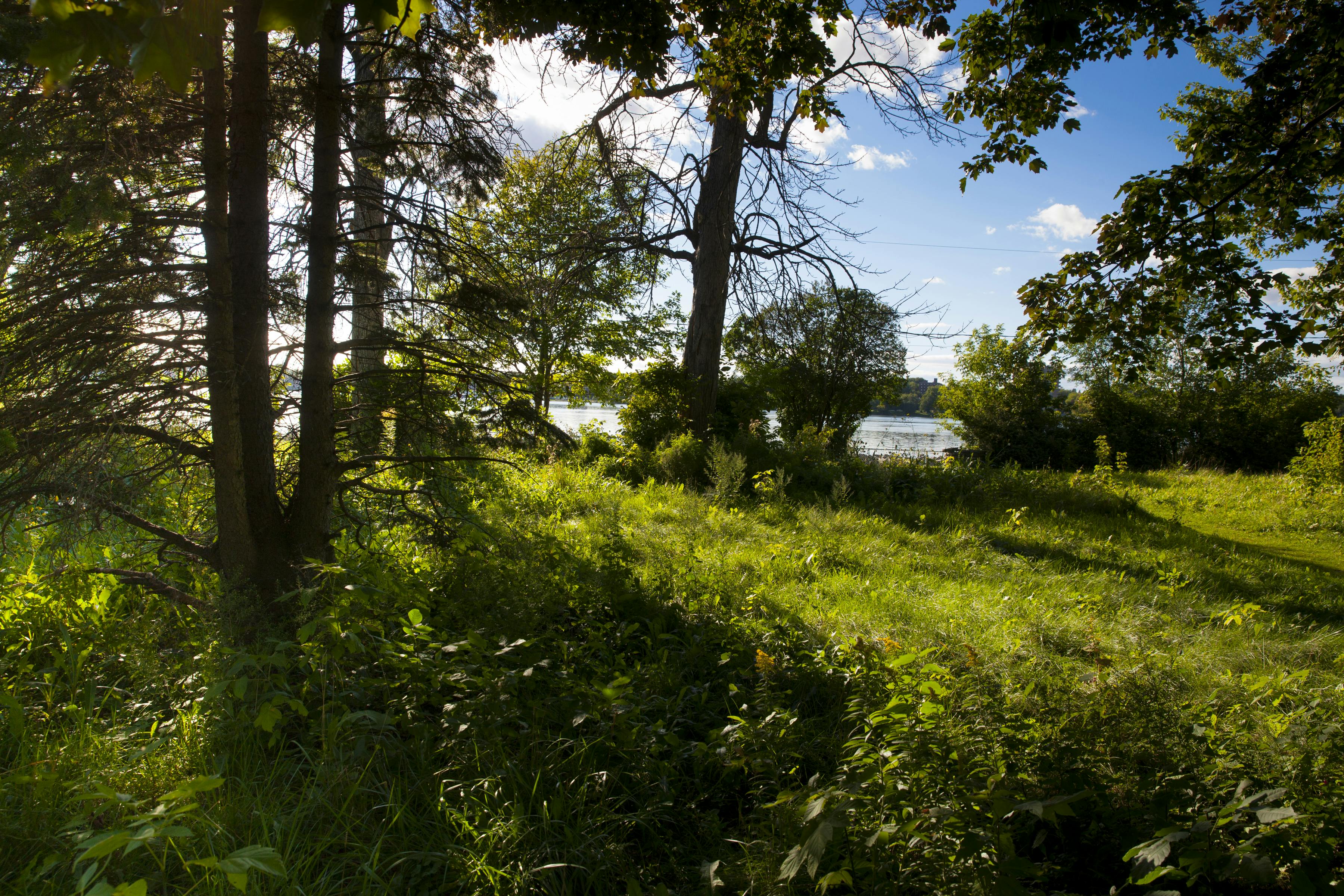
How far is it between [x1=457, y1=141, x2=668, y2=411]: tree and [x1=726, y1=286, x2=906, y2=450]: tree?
2078 mm

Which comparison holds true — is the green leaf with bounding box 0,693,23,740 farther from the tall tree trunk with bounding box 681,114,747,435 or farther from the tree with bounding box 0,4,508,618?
the tall tree trunk with bounding box 681,114,747,435

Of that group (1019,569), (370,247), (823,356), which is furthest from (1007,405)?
(370,247)

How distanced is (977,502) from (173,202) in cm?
1009

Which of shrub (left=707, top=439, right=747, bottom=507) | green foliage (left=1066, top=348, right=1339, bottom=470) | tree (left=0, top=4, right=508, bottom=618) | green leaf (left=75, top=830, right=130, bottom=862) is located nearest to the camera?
green leaf (left=75, top=830, right=130, bottom=862)

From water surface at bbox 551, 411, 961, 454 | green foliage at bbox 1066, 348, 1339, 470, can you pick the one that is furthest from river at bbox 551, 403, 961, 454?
green foliage at bbox 1066, 348, 1339, 470

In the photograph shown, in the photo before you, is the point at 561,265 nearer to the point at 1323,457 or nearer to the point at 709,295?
the point at 709,295

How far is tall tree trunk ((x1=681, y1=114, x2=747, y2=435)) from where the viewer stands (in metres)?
11.1

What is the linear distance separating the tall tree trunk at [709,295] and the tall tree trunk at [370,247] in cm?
708

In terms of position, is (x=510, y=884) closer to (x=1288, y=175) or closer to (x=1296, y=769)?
(x=1296, y=769)

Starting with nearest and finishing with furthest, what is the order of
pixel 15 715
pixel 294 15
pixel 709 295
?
1. pixel 294 15
2. pixel 15 715
3. pixel 709 295

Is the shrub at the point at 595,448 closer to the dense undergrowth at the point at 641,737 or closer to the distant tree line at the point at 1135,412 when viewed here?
the dense undergrowth at the point at 641,737

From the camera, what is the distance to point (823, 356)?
2475cm

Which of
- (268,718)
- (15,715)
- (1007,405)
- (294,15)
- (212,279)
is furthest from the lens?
(1007,405)

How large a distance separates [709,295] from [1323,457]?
11.5 metres
